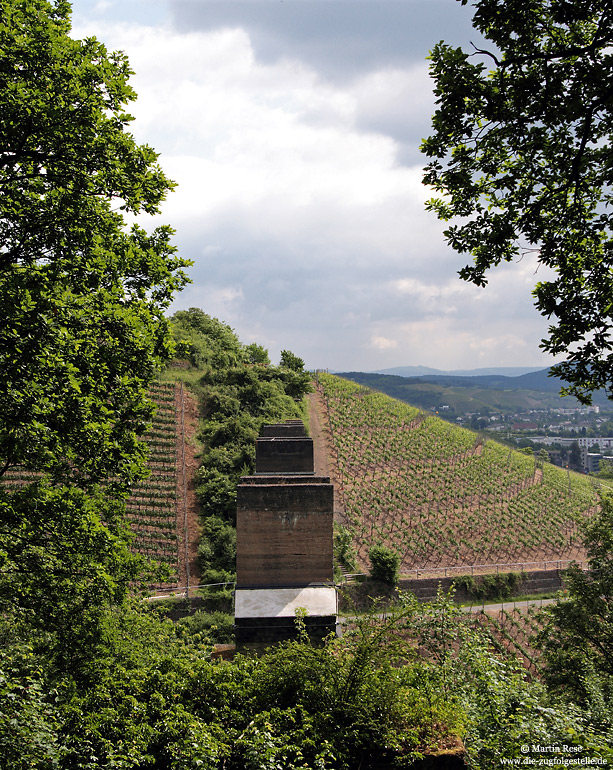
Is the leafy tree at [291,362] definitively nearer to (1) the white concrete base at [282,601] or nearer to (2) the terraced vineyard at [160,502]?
(2) the terraced vineyard at [160,502]

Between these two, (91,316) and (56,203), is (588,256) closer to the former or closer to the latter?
(91,316)

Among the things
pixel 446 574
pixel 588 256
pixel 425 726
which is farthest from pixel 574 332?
pixel 446 574

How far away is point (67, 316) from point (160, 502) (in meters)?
21.8

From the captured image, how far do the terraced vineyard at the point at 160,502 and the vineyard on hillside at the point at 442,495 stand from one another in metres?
8.97

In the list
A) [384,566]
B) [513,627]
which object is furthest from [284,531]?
[513,627]

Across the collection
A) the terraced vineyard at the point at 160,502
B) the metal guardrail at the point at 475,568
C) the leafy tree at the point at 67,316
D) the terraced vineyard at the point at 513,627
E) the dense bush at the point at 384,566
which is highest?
the leafy tree at the point at 67,316

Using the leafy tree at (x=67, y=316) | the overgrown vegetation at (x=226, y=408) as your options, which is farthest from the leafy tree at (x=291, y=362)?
the leafy tree at (x=67, y=316)

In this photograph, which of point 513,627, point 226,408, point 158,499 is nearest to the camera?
point 513,627

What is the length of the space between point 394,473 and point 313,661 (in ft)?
104

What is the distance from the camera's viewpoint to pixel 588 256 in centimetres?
654

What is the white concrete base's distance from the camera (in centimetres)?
1388

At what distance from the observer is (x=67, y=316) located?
6766 millimetres

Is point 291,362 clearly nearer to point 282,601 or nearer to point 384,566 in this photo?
point 384,566

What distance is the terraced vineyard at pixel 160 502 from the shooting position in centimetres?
2420
